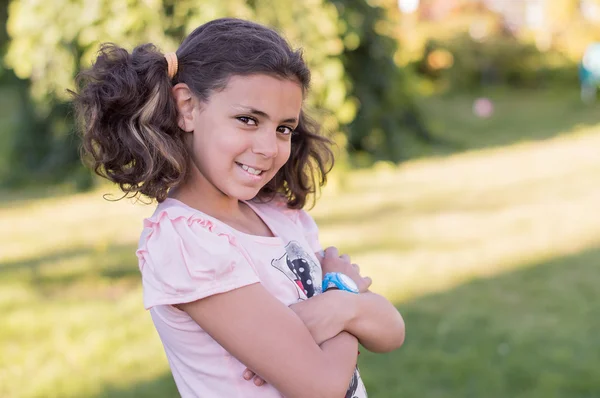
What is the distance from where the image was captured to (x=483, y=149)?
9.82 metres

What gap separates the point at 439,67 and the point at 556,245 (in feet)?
44.0

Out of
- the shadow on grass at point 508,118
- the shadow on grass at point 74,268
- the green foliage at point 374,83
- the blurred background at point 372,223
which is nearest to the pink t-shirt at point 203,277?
the blurred background at point 372,223

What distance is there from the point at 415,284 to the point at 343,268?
289 cm

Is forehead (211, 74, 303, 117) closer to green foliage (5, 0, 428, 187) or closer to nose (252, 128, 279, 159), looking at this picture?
nose (252, 128, 279, 159)

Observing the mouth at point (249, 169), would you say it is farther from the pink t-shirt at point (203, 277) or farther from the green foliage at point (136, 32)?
the green foliage at point (136, 32)

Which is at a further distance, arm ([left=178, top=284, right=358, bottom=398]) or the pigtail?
the pigtail

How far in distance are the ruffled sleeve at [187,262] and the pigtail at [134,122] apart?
0.38ft

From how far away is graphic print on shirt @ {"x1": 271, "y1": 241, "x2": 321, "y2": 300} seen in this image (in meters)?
1.41

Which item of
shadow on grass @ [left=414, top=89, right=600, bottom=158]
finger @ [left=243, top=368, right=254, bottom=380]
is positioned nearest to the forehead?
finger @ [left=243, top=368, right=254, bottom=380]

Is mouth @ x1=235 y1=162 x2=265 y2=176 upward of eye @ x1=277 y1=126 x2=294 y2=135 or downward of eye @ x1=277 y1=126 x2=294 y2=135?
downward

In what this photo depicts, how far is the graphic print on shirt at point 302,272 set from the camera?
55.7 inches

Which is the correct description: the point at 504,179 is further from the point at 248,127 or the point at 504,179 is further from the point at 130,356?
the point at 248,127

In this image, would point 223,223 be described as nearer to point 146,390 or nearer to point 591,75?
point 146,390

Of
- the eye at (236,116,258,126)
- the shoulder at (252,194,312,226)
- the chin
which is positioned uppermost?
the eye at (236,116,258,126)
